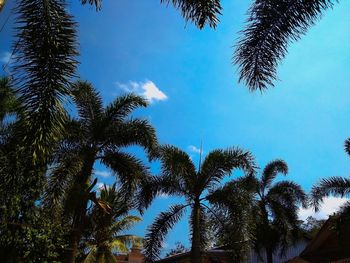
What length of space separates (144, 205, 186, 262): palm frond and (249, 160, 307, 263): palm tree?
31.9 ft

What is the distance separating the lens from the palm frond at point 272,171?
30406mm

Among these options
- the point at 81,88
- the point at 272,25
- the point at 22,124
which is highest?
the point at 81,88

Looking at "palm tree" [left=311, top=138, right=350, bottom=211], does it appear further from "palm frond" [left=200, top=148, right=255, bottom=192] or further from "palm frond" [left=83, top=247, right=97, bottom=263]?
"palm frond" [left=83, top=247, right=97, bottom=263]

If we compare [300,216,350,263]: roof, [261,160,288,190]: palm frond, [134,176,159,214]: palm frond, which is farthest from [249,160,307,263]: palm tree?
[134,176,159,214]: palm frond

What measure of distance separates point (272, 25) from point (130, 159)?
10294 mm

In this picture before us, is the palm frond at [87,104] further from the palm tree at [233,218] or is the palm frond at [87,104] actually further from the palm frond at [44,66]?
the palm frond at [44,66]

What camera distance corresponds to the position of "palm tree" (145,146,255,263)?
735 inches

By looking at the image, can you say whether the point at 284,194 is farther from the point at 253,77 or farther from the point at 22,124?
the point at 22,124

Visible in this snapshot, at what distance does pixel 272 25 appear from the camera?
8.19m

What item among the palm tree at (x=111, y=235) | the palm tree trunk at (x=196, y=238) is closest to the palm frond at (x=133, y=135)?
the palm tree trunk at (x=196, y=238)

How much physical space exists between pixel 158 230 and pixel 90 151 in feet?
15.8

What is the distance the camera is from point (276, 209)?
2886 centimetres

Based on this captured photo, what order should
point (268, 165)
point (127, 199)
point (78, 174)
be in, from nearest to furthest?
point (78, 174)
point (127, 199)
point (268, 165)

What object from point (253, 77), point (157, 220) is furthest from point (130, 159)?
point (253, 77)
